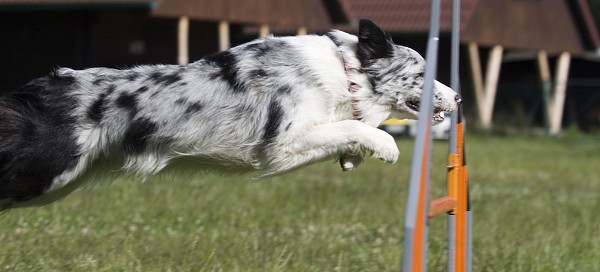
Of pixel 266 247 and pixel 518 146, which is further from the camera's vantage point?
pixel 518 146

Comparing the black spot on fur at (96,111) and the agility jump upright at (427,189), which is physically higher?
the black spot on fur at (96,111)

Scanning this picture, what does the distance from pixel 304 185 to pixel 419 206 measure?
6242 mm

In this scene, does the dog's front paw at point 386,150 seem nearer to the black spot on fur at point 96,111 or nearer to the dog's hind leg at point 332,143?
the dog's hind leg at point 332,143

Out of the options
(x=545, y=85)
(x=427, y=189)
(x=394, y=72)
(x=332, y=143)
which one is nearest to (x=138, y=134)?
(x=332, y=143)

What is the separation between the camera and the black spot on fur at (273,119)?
4.14 metres

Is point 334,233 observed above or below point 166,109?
below

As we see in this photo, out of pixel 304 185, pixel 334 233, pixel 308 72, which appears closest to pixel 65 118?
pixel 308 72

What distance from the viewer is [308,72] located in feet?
13.7

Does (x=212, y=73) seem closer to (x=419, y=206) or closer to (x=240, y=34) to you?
(x=419, y=206)

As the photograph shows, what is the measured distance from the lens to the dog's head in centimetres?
431

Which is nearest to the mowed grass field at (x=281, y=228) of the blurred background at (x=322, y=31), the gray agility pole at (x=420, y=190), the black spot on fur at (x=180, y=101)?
the black spot on fur at (x=180, y=101)

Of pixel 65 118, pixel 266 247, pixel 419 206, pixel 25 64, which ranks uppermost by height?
pixel 25 64

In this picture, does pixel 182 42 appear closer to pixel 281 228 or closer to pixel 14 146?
pixel 281 228

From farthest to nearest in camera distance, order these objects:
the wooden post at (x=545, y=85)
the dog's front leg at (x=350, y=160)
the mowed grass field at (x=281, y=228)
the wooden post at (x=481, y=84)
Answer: the wooden post at (x=545, y=85) → the wooden post at (x=481, y=84) → the mowed grass field at (x=281, y=228) → the dog's front leg at (x=350, y=160)
